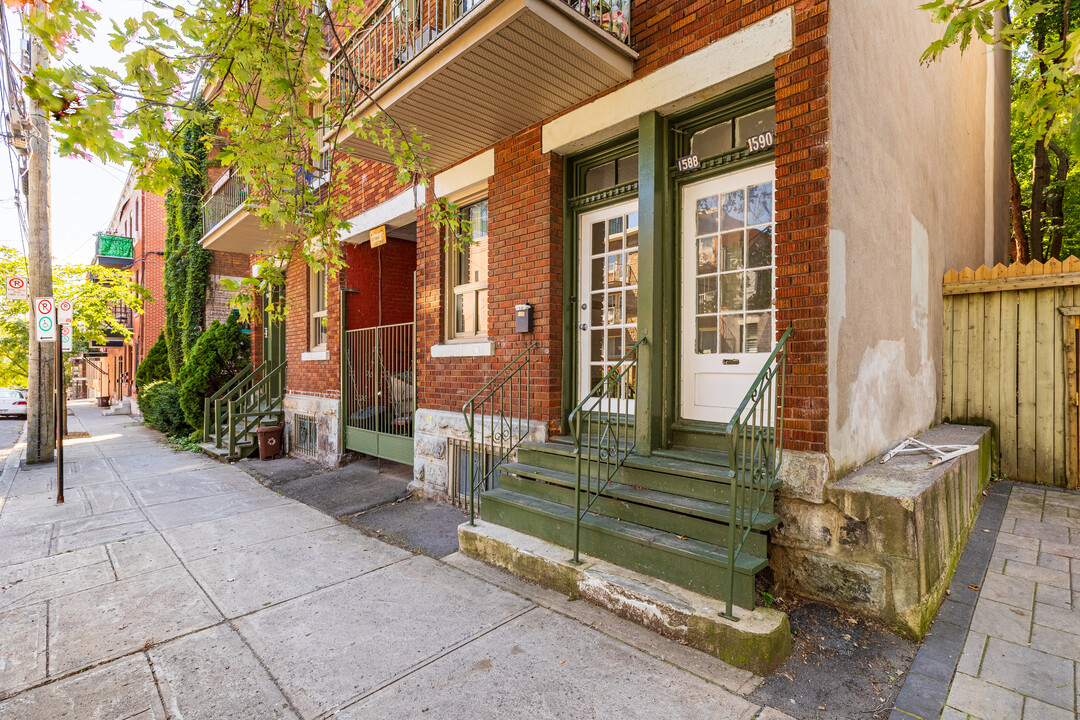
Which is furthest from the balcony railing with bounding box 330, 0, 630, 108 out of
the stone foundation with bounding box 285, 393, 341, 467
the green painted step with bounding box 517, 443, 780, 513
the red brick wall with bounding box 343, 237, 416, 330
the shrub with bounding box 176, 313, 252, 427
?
the shrub with bounding box 176, 313, 252, 427

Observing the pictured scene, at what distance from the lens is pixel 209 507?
6023mm

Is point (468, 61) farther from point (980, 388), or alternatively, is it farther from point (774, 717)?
point (980, 388)

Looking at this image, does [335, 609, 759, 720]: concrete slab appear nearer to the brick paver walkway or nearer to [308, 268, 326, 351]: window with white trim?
the brick paver walkway

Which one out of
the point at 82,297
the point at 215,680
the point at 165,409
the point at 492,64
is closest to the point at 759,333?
the point at 492,64

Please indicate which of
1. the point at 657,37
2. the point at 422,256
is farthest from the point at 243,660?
the point at 657,37

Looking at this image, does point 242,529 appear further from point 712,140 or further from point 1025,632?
point 1025,632

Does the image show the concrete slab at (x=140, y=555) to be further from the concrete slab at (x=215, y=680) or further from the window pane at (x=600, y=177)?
the window pane at (x=600, y=177)

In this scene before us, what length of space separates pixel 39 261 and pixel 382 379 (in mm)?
6216

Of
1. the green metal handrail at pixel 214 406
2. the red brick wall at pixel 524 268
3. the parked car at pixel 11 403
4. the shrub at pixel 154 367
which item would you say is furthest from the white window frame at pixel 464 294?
the parked car at pixel 11 403

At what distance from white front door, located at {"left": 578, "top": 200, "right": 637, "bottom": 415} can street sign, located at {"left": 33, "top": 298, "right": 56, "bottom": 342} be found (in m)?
6.59

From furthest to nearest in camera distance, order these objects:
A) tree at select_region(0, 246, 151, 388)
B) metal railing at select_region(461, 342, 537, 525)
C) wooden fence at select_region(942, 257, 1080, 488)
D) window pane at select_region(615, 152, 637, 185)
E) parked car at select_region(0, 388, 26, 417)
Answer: parked car at select_region(0, 388, 26, 417) → tree at select_region(0, 246, 151, 388) → wooden fence at select_region(942, 257, 1080, 488) → metal railing at select_region(461, 342, 537, 525) → window pane at select_region(615, 152, 637, 185)

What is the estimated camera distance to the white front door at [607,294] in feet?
15.7

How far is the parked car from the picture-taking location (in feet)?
69.7

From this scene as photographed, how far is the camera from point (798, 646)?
2.94 metres
